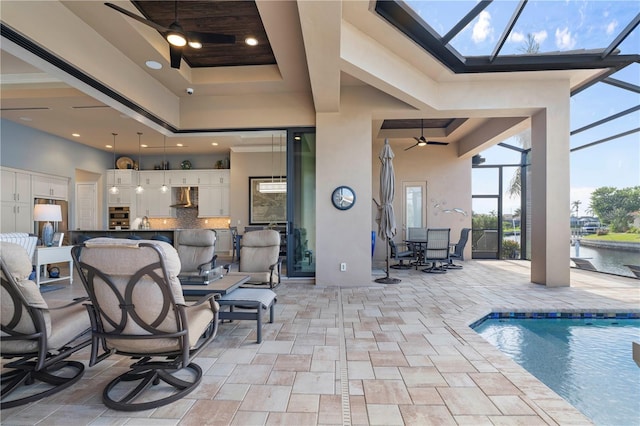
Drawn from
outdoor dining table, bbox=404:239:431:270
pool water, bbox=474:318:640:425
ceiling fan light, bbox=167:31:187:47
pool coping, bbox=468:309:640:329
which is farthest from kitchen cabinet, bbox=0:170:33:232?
pool coping, bbox=468:309:640:329

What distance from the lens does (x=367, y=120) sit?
5.71 metres

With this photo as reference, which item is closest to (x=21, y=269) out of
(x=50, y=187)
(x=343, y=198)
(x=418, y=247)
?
(x=343, y=198)

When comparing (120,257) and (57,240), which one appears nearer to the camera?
(120,257)

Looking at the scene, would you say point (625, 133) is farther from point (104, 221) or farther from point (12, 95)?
point (104, 221)

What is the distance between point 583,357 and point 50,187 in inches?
406

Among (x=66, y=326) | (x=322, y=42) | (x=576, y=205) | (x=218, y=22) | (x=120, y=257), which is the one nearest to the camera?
(x=120, y=257)

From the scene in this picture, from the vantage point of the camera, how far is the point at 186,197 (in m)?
9.92

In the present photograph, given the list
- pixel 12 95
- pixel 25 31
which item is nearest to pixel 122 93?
pixel 25 31

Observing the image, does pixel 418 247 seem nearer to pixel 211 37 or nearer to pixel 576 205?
pixel 576 205

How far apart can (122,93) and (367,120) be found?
395 centimetres

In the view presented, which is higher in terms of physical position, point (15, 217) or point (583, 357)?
point (15, 217)

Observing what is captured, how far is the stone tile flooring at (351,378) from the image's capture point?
1.86m

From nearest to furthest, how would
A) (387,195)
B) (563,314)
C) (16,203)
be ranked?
(563,314)
(387,195)
(16,203)

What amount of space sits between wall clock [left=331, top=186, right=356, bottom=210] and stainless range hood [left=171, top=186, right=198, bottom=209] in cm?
593
